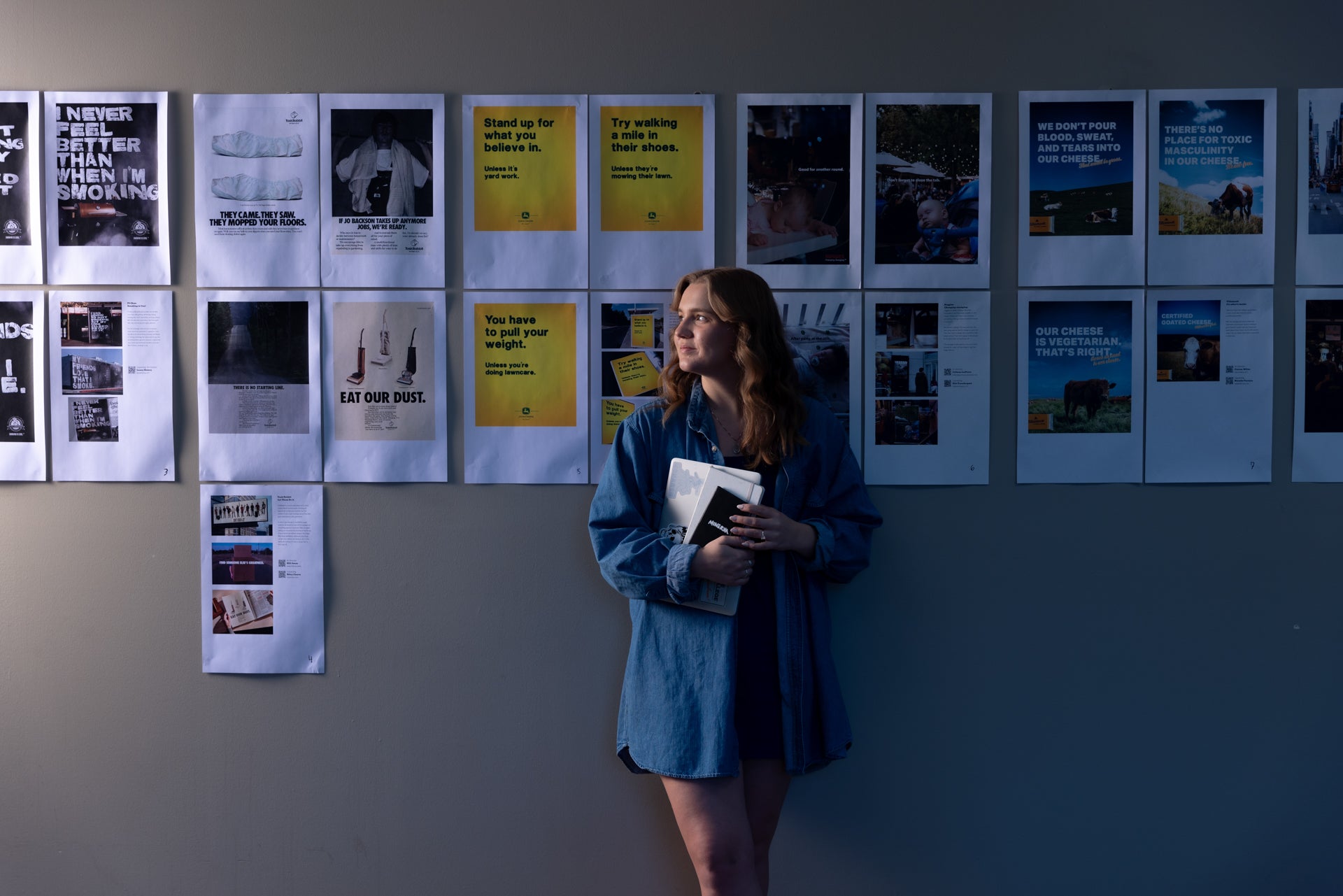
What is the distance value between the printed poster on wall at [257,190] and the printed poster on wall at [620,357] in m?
0.78

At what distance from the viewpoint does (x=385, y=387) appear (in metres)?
2.29

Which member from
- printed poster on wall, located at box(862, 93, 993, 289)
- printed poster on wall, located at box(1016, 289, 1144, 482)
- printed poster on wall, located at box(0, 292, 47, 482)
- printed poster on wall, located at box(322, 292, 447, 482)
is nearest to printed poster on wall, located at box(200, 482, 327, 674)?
printed poster on wall, located at box(322, 292, 447, 482)

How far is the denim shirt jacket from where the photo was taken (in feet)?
6.01

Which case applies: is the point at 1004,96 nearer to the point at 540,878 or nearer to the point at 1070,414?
the point at 1070,414

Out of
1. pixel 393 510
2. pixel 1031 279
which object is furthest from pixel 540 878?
pixel 1031 279

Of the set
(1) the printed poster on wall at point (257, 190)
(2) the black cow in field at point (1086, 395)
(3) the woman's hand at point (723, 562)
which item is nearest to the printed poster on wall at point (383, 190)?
(1) the printed poster on wall at point (257, 190)

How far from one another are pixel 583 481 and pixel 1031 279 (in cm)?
133

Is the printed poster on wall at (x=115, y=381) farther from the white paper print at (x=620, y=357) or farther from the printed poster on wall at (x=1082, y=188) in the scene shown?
the printed poster on wall at (x=1082, y=188)

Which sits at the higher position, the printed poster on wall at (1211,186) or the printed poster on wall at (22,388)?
the printed poster on wall at (1211,186)

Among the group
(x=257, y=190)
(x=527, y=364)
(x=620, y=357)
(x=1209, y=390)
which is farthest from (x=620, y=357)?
(x=1209, y=390)

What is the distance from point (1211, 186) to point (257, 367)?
263 cm

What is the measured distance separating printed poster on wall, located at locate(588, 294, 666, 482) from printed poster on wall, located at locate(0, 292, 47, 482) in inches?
59.6

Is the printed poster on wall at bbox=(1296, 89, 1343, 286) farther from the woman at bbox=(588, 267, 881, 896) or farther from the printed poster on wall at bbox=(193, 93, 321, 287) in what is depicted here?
the printed poster on wall at bbox=(193, 93, 321, 287)

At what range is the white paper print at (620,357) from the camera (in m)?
2.26
